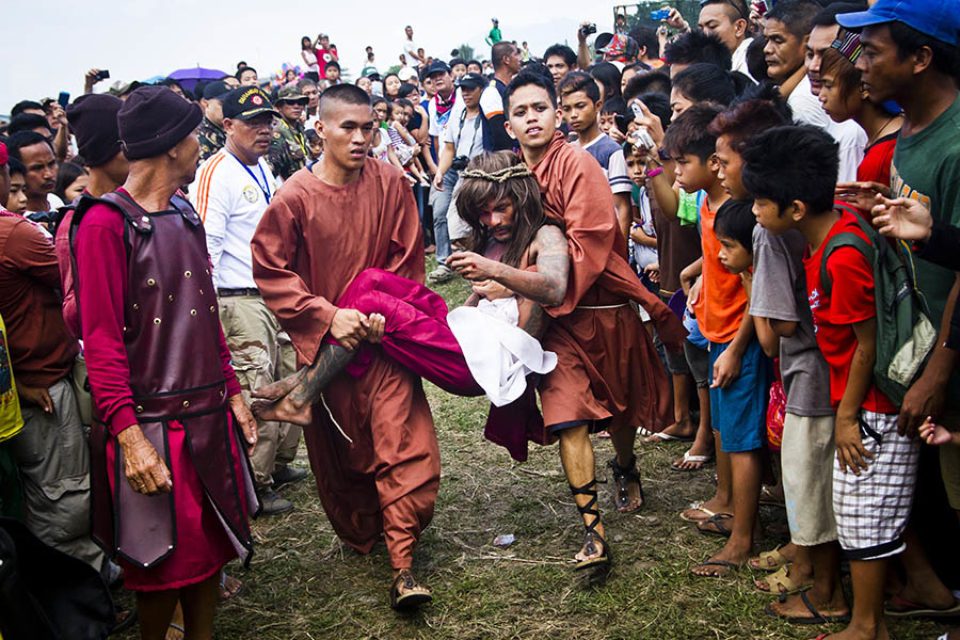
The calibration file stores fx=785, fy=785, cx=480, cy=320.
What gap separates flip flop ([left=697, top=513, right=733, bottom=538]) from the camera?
3850mm

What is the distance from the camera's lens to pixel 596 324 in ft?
12.9

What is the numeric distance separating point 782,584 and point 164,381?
2618 mm

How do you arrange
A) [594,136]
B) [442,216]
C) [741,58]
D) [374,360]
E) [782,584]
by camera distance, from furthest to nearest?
[442,216], [741,58], [594,136], [374,360], [782,584]

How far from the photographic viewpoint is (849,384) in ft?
9.06

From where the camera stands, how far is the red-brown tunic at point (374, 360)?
12.1 ft

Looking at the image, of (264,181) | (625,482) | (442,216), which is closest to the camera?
(625,482)

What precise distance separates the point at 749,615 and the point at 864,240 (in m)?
1.56

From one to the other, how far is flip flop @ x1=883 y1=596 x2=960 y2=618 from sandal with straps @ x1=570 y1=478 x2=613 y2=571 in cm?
113

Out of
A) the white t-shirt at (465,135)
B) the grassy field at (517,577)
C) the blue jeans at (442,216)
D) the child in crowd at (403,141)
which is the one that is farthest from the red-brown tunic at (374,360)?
the child in crowd at (403,141)

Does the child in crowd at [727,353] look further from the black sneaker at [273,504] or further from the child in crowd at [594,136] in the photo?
the black sneaker at [273,504]

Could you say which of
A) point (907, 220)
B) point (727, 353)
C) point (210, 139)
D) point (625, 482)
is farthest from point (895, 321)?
point (210, 139)

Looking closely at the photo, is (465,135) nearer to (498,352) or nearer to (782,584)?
(498,352)

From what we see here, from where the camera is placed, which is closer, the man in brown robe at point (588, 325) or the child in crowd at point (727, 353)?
the child in crowd at point (727, 353)

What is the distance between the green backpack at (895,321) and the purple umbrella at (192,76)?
45.3ft
